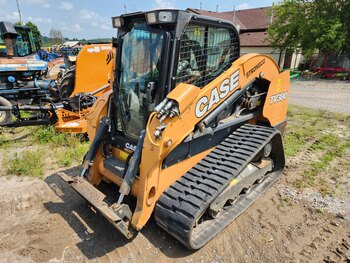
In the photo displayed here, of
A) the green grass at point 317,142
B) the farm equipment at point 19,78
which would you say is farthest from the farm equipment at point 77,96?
the green grass at point 317,142

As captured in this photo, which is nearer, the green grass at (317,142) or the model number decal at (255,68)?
the model number decal at (255,68)

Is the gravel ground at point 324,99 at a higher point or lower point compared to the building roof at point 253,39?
lower

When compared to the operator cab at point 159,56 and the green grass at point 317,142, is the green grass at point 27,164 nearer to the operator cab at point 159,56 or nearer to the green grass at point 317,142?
the operator cab at point 159,56

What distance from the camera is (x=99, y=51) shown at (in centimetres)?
691

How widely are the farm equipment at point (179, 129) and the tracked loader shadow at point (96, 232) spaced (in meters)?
0.23

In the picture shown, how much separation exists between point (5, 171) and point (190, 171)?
3.31m

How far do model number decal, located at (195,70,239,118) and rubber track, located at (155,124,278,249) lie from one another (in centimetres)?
65

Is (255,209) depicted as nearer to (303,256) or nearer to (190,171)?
(303,256)

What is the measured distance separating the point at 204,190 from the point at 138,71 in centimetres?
151

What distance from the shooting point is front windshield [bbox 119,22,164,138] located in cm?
295

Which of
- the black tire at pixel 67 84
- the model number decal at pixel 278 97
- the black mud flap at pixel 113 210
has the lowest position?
the black mud flap at pixel 113 210

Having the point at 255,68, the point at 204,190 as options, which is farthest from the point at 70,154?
the point at 255,68

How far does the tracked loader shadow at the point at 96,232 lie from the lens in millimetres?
2883

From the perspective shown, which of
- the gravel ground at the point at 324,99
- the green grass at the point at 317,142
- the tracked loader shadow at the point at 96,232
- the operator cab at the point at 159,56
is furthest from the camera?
the gravel ground at the point at 324,99
